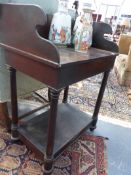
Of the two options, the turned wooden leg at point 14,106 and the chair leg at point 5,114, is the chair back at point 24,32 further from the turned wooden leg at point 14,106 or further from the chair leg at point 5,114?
the chair leg at point 5,114

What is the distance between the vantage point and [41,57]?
2.58 feet

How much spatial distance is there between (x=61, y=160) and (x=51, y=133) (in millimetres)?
403

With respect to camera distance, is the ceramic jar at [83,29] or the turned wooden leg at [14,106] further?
the turned wooden leg at [14,106]

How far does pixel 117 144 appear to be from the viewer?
4.80 feet

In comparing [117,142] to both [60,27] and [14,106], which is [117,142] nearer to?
[14,106]

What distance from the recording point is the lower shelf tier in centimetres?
114

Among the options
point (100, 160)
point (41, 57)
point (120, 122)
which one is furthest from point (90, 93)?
point (41, 57)

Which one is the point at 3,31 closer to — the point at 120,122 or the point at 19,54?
the point at 19,54

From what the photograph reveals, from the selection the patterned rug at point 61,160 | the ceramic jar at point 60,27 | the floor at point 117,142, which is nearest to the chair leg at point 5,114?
the patterned rug at point 61,160

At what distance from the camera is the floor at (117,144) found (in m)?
1.24

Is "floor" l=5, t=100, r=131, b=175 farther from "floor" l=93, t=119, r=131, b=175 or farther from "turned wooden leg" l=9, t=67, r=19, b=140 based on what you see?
"turned wooden leg" l=9, t=67, r=19, b=140

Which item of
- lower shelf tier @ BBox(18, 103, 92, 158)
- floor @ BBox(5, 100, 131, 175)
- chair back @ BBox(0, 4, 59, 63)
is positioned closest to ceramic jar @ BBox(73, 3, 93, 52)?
chair back @ BBox(0, 4, 59, 63)

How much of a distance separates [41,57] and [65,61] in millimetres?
113

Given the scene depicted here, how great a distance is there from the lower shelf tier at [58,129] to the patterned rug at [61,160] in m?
0.11
